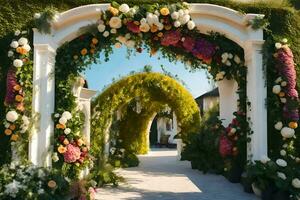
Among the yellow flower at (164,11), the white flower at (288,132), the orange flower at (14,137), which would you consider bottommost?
the orange flower at (14,137)

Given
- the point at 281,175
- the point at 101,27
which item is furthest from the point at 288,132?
the point at 101,27

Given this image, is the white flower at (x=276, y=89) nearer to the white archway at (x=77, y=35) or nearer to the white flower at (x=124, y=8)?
the white archway at (x=77, y=35)

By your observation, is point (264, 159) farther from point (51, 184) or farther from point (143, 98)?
point (143, 98)

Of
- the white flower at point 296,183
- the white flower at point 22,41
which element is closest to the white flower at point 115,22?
the white flower at point 22,41

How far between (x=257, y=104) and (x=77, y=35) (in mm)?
3383

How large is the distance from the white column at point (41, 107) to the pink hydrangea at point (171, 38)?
1.99m

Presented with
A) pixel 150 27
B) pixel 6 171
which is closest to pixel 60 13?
pixel 150 27

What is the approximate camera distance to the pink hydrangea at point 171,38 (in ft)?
23.6

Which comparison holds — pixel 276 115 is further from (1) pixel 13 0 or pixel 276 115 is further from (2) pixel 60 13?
(1) pixel 13 0

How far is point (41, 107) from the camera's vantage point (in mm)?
6824

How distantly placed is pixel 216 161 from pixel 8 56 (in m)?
5.47

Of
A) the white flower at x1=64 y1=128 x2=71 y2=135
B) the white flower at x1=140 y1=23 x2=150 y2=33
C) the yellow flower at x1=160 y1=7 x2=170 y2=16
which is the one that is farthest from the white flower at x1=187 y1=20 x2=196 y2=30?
the white flower at x1=64 y1=128 x2=71 y2=135

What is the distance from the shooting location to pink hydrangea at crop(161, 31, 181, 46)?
7207 millimetres

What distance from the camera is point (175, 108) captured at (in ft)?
43.3
